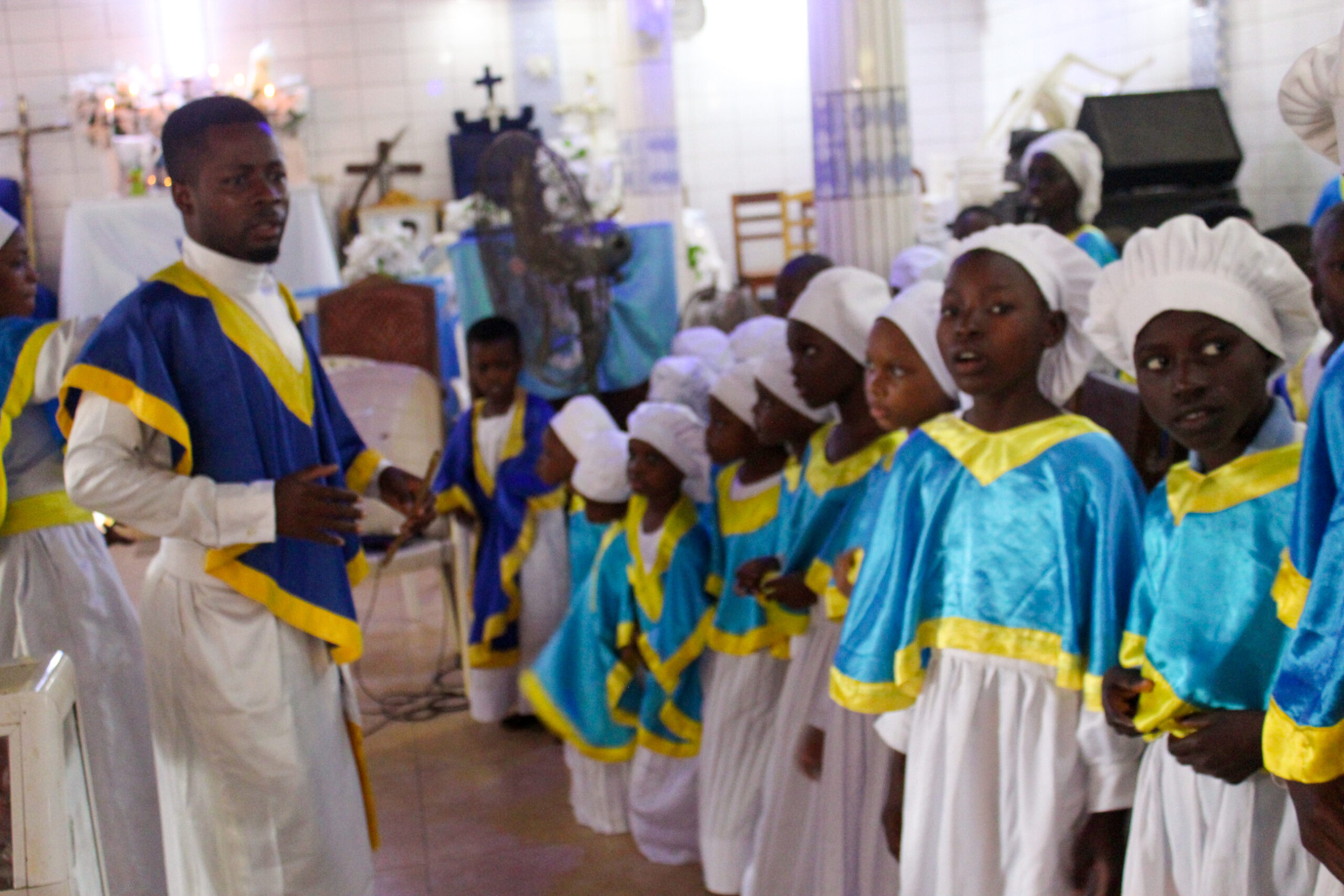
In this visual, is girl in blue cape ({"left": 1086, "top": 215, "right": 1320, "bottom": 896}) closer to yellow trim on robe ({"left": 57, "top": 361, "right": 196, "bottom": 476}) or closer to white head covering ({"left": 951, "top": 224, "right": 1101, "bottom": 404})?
white head covering ({"left": 951, "top": 224, "right": 1101, "bottom": 404})

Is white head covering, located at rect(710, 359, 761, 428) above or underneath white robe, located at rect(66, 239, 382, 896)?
above

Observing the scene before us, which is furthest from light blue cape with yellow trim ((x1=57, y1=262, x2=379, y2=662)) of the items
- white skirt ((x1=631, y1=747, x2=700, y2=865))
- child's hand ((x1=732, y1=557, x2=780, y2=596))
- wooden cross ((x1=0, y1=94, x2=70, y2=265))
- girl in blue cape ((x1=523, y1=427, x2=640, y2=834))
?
wooden cross ((x1=0, y1=94, x2=70, y2=265))

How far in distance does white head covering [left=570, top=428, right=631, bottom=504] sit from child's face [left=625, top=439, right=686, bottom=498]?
141mm

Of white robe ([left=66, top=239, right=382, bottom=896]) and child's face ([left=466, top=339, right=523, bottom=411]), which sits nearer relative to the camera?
white robe ([left=66, top=239, right=382, bottom=896])

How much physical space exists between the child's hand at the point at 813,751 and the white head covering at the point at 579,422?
135 cm

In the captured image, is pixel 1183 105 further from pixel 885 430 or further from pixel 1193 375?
pixel 1193 375

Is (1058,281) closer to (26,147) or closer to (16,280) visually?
(16,280)

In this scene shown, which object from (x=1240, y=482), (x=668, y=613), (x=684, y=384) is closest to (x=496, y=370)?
(x=684, y=384)

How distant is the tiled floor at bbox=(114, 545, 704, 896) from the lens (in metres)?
3.03

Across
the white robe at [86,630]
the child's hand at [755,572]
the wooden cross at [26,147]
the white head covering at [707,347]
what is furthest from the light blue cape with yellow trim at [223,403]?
the wooden cross at [26,147]

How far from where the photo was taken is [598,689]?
319 cm

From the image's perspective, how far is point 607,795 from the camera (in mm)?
3277

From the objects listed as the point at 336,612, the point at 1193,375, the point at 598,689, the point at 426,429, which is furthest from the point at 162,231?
the point at 1193,375

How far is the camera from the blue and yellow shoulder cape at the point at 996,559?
68.2 inches
